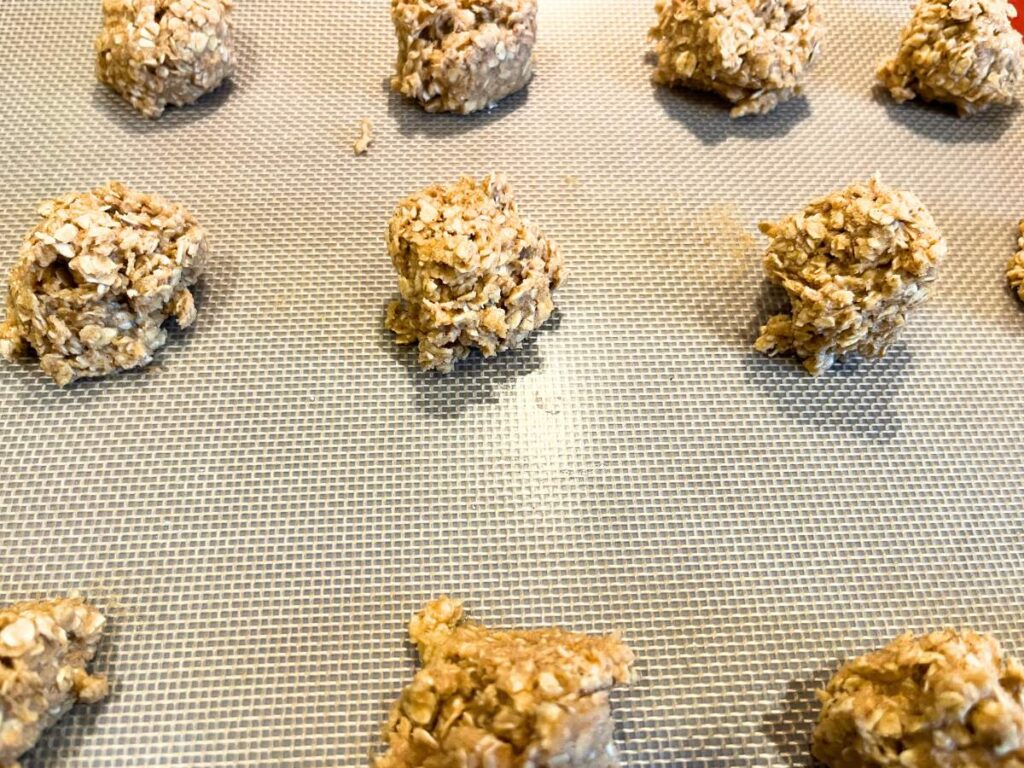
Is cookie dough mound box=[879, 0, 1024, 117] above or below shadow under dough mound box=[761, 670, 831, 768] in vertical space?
above

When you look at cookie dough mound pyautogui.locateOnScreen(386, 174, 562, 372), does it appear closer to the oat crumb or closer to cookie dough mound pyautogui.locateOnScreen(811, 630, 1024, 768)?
the oat crumb

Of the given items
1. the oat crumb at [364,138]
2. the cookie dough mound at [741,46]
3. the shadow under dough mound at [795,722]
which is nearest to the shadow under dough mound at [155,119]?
the oat crumb at [364,138]

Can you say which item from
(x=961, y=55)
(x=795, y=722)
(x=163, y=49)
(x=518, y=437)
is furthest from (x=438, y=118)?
(x=795, y=722)

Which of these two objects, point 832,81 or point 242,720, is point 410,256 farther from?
point 832,81

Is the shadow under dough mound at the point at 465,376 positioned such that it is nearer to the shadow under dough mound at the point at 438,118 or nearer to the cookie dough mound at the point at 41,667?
the shadow under dough mound at the point at 438,118

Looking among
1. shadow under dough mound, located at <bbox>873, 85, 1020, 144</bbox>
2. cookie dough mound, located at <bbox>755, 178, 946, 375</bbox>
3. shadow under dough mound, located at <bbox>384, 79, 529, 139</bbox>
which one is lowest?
shadow under dough mound, located at <bbox>384, 79, 529, 139</bbox>

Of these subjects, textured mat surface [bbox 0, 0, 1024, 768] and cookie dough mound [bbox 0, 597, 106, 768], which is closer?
cookie dough mound [bbox 0, 597, 106, 768]

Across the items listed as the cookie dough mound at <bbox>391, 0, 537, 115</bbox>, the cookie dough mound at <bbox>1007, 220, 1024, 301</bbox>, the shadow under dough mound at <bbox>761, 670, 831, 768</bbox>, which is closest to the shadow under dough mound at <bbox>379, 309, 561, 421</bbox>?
the cookie dough mound at <bbox>391, 0, 537, 115</bbox>
